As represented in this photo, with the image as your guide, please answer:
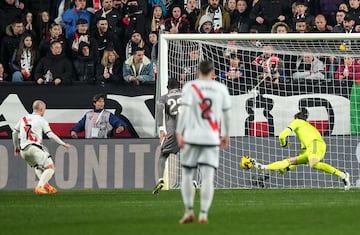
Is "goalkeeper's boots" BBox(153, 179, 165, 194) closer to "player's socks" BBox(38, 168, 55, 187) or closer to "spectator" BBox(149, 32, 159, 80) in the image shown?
"player's socks" BBox(38, 168, 55, 187)

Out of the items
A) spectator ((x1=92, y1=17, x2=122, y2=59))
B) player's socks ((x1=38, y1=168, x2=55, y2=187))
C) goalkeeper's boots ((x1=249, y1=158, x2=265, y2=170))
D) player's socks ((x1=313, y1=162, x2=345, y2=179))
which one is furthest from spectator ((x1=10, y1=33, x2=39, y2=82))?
player's socks ((x1=313, y1=162, x2=345, y2=179))

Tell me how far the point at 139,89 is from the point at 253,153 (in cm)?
279

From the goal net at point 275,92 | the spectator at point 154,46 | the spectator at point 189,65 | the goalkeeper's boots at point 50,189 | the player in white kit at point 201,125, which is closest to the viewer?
the player in white kit at point 201,125

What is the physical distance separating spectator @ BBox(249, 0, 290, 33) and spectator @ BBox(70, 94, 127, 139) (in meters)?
3.90

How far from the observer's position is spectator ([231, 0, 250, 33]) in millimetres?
Result: 24688

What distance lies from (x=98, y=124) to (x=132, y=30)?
269 cm

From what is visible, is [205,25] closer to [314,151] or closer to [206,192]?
[314,151]

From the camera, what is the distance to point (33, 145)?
21.2 m

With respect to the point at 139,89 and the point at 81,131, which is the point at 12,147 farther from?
the point at 139,89

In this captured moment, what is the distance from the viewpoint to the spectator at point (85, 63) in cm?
2439

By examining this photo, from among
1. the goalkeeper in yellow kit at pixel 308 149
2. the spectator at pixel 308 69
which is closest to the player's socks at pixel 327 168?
the goalkeeper in yellow kit at pixel 308 149

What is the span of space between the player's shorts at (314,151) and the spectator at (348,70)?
1.80m

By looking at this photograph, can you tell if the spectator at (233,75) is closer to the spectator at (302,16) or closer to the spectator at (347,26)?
the spectator at (302,16)

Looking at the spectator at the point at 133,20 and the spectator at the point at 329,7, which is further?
the spectator at the point at 133,20
